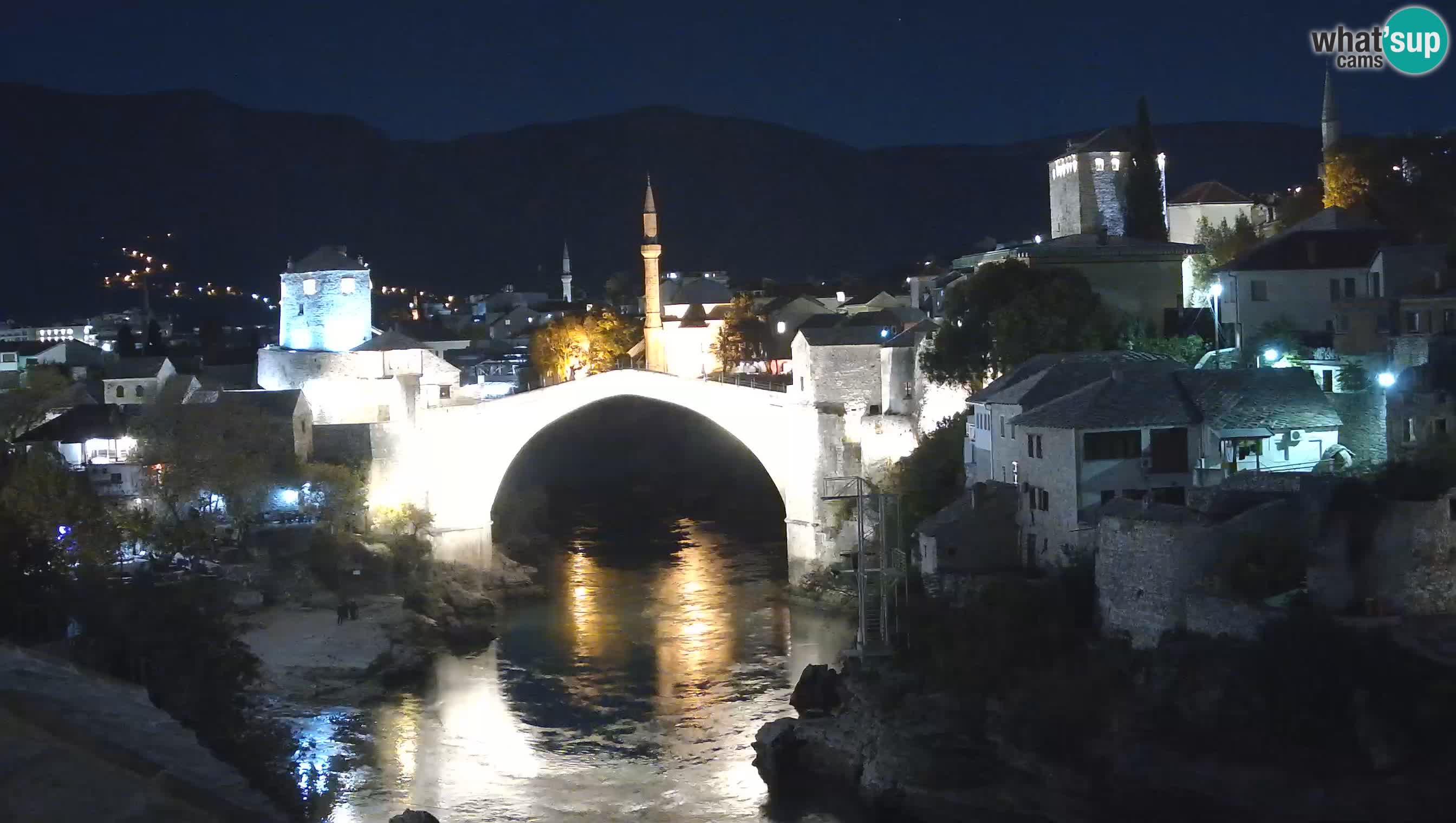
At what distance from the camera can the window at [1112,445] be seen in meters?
16.1

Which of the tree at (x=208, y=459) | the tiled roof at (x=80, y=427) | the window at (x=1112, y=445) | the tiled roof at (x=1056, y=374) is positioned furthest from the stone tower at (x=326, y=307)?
the window at (x=1112, y=445)

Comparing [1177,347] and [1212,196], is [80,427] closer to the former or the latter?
[1177,347]

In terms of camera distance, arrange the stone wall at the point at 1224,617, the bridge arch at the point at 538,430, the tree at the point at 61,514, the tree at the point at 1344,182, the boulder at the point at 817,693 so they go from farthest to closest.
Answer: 1. the bridge arch at the point at 538,430
2. the tree at the point at 1344,182
3. the tree at the point at 61,514
4. the boulder at the point at 817,693
5. the stone wall at the point at 1224,617

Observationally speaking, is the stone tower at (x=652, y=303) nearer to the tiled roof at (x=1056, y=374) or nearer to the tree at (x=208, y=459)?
the tree at (x=208, y=459)

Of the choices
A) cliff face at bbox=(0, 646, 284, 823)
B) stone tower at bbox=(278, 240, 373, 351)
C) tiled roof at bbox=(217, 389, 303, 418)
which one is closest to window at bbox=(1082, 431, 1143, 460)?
cliff face at bbox=(0, 646, 284, 823)

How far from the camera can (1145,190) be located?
25641 millimetres

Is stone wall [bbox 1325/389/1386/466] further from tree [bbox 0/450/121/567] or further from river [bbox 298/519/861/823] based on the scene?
tree [bbox 0/450/121/567]

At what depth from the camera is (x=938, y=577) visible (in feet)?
56.8

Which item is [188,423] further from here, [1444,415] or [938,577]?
[1444,415]

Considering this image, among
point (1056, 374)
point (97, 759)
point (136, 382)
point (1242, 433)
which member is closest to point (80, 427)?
point (136, 382)

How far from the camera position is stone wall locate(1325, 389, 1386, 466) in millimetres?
16703

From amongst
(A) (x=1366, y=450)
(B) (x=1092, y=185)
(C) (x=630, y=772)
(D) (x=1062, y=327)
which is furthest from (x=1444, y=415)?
(B) (x=1092, y=185)

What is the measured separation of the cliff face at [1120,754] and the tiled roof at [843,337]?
7796mm

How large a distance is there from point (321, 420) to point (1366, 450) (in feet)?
52.3
